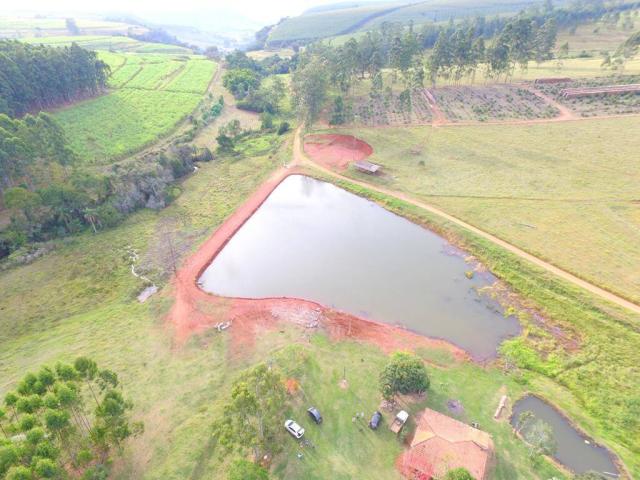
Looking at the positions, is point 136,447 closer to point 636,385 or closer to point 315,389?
point 315,389

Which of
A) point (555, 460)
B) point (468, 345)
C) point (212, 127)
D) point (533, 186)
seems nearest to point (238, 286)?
point (468, 345)

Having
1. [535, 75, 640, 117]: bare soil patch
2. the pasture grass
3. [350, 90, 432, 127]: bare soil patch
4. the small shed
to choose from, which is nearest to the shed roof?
the small shed

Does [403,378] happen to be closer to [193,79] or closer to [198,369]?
[198,369]

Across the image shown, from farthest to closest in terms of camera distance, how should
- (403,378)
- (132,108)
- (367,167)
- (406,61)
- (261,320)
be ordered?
1. (406,61)
2. (132,108)
3. (367,167)
4. (261,320)
5. (403,378)

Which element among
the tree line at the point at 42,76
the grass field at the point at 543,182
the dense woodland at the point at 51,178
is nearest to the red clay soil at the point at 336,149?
the grass field at the point at 543,182

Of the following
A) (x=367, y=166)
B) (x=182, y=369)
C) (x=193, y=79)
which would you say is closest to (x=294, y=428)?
(x=182, y=369)

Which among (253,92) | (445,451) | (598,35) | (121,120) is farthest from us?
(598,35)

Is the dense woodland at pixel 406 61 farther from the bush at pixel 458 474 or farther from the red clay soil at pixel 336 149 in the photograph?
the bush at pixel 458 474
